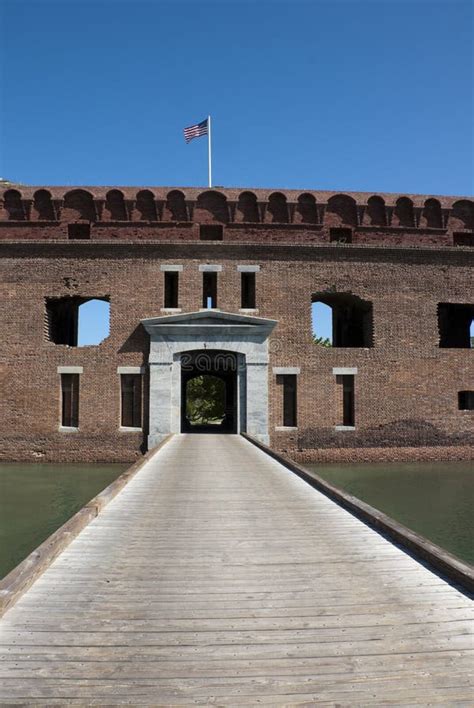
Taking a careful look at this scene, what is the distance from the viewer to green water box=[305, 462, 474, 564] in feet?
31.6

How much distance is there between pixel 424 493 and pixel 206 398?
34973mm

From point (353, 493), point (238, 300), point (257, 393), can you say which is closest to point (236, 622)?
point (353, 493)

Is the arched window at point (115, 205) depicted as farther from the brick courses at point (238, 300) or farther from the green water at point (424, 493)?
the green water at point (424, 493)

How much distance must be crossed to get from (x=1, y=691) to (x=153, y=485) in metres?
6.25

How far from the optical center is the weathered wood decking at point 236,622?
3225 mm

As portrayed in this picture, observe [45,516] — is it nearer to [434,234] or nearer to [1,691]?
[1,691]

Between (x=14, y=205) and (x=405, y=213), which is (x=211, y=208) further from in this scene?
(x=405, y=213)

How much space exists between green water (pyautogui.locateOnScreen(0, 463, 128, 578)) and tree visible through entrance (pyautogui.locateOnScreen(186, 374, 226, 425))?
27.5 m

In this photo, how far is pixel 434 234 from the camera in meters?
20.8

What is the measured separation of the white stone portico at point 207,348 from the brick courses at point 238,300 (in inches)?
19.2

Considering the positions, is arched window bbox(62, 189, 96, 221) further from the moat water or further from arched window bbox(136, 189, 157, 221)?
the moat water

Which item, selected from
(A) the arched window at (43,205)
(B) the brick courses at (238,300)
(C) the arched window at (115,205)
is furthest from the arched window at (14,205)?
(C) the arched window at (115,205)

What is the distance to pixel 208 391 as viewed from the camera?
4725 centimetres

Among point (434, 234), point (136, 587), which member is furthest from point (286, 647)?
point (434, 234)
